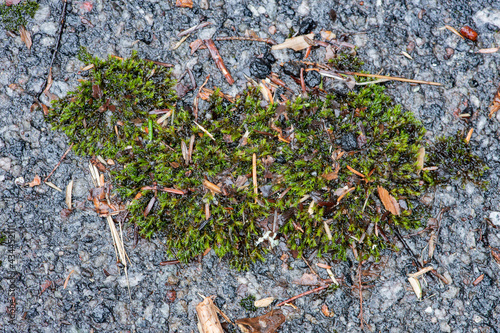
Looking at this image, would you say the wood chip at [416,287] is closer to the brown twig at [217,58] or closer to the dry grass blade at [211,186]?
the dry grass blade at [211,186]

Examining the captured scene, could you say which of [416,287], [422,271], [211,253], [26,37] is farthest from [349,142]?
[26,37]

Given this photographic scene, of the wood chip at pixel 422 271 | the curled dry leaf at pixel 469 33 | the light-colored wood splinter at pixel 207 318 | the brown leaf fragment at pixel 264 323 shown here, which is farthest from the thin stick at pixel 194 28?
the wood chip at pixel 422 271

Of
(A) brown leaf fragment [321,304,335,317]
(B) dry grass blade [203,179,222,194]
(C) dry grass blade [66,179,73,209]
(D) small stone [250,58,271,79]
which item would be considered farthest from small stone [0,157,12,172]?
(A) brown leaf fragment [321,304,335,317]

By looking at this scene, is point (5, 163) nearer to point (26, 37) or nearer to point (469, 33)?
point (26, 37)

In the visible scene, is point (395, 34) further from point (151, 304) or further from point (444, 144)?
point (151, 304)

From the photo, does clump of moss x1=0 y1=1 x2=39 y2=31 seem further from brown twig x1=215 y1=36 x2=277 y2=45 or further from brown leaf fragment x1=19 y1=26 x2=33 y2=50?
brown twig x1=215 y1=36 x2=277 y2=45

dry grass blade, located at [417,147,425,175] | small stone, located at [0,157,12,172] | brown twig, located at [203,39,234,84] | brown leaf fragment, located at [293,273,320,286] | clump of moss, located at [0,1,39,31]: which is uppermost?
clump of moss, located at [0,1,39,31]
